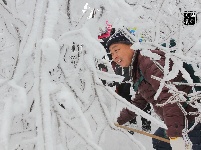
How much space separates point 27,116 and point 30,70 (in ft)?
0.62

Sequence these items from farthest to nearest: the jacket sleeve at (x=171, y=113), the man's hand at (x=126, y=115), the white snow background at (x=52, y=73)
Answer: the man's hand at (x=126, y=115), the jacket sleeve at (x=171, y=113), the white snow background at (x=52, y=73)

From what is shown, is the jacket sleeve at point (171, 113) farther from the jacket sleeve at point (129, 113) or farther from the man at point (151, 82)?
the jacket sleeve at point (129, 113)

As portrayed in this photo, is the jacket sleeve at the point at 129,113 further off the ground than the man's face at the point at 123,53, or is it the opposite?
the man's face at the point at 123,53

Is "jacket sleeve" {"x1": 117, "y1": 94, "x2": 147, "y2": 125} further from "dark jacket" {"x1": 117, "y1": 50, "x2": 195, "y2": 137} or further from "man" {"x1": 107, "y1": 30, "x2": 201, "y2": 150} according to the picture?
"dark jacket" {"x1": 117, "y1": 50, "x2": 195, "y2": 137}

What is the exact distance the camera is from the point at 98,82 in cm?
143

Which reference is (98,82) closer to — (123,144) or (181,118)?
(181,118)

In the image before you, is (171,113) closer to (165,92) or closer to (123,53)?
(165,92)

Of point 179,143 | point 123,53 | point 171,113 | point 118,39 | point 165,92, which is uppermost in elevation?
point 118,39

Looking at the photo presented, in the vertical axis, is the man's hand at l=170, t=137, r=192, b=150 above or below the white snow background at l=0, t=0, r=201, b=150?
below

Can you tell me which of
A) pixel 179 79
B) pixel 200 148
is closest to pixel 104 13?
pixel 179 79

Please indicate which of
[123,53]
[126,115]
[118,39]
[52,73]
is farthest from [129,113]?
[52,73]

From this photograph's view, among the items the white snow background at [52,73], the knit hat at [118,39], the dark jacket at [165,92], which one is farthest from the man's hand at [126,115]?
the white snow background at [52,73]

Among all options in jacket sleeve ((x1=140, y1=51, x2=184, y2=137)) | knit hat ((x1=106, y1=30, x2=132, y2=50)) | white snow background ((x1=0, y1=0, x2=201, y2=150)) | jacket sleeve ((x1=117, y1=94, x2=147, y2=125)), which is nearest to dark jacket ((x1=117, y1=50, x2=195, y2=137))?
jacket sleeve ((x1=140, y1=51, x2=184, y2=137))

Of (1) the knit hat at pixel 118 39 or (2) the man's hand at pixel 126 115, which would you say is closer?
(1) the knit hat at pixel 118 39
